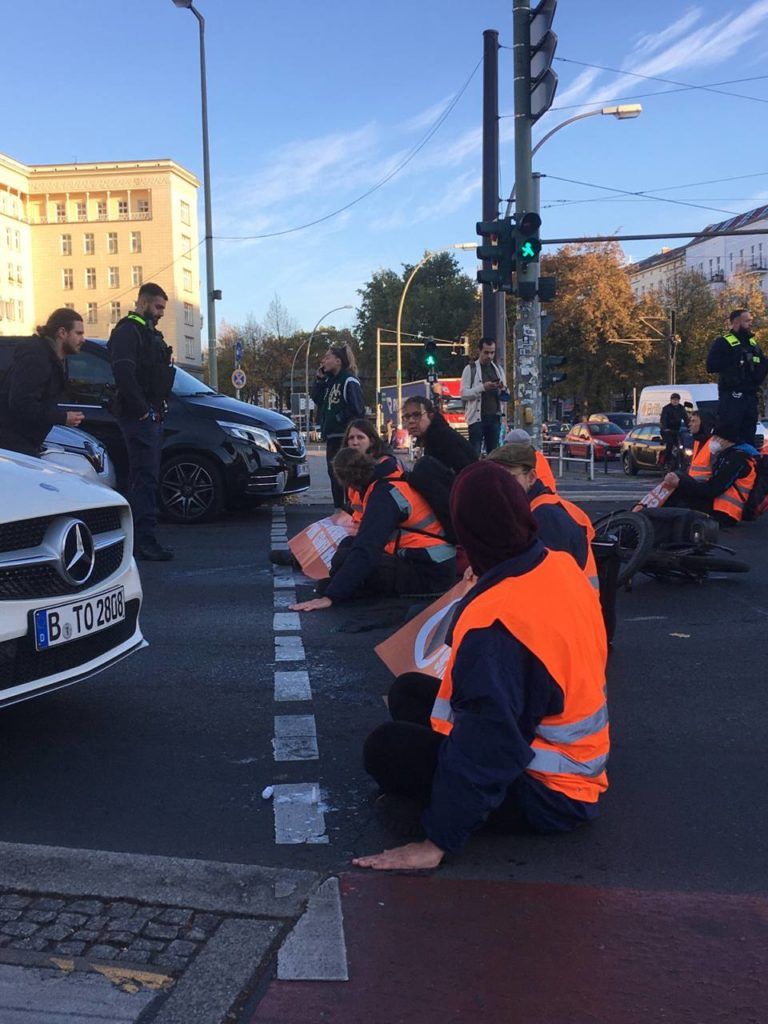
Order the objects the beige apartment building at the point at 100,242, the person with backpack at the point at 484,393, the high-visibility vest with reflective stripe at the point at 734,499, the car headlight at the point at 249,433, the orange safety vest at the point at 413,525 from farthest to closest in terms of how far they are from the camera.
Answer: the beige apartment building at the point at 100,242
the person with backpack at the point at 484,393
the car headlight at the point at 249,433
the high-visibility vest with reflective stripe at the point at 734,499
the orange safety vest at the point at 413,525

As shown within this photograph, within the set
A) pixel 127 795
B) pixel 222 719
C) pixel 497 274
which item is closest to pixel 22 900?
pixel 127 795

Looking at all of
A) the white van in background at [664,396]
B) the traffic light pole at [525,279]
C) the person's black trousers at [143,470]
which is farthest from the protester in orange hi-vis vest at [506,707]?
the white van in background at [664,396]

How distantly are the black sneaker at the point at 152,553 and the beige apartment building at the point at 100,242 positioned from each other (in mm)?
77534

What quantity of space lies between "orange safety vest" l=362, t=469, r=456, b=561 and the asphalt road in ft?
1.39

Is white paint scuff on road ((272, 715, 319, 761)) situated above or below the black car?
below

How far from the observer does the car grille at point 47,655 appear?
12.9ft

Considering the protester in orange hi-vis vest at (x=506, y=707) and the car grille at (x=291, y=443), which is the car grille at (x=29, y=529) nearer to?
the protester in orange hi-vis vest at (x=506, y=707)

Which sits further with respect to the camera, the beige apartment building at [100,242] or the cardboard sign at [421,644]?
the beige apartment building at [100,242]

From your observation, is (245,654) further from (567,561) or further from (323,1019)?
(323,1019)

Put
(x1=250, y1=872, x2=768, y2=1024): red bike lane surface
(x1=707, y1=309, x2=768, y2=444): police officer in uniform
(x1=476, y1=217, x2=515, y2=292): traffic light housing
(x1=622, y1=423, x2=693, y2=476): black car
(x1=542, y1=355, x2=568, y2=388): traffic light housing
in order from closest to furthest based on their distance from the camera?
(x1=250, y1=872, x2=768, y2=1024): red bike lane surface
(x1=707, y1=309, x2=768, y2=444): police officer in uniform
(x1=476, y1=217, x2=515, y2=292): traffic light housing
(x1=542, y1=355, x2=568, y2=388): traffic light housing
(x1=622, y1=423, x2=693, y2=476): black car

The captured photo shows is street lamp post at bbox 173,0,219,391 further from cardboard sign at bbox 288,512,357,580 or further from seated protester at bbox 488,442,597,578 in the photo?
seated protester at bbox 488,442,597,578

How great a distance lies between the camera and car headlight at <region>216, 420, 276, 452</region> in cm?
1223

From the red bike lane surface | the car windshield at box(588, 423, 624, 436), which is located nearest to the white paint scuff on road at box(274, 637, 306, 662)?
the red bike lane surface

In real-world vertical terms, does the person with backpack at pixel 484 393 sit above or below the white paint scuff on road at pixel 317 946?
above
